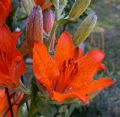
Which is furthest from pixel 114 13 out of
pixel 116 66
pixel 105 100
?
pixel 105 100

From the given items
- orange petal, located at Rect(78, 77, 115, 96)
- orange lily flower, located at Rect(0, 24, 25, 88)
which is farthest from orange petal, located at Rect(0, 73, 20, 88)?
orange petal, located at Rect(78, 77, 115, 96)

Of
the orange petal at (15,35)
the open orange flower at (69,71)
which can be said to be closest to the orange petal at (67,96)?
the open orange flower at (69,71)

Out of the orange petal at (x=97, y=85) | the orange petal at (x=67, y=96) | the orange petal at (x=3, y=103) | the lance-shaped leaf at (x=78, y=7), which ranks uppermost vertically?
the lance-shaped leaf at (x=78, y=7)

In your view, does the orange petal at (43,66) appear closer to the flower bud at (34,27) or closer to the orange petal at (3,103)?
the flower bud at (34,27)

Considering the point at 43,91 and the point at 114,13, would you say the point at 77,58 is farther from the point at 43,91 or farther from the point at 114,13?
the point at 114,13

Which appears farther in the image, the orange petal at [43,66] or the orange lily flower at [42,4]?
the orange lily flower at [42,4]

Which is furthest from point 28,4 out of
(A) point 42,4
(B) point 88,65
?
(B) point 88,65

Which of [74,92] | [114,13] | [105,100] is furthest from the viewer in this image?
[114,13]
